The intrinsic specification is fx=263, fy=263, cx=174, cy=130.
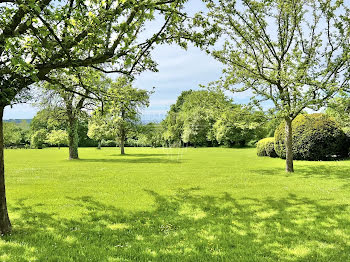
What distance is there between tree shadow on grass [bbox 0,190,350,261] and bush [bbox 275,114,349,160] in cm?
1251

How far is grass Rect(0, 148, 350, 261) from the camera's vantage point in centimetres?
530

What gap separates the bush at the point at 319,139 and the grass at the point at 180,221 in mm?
7615

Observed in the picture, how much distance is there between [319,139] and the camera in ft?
65.1

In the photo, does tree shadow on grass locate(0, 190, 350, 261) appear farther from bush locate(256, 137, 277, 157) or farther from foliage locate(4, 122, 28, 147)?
foliage locate(4, 122, 28, 147)

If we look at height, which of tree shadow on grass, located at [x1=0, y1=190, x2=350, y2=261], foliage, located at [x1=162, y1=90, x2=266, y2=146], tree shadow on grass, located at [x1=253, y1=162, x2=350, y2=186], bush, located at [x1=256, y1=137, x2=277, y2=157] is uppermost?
foliage, located at [x1=162, y1=90, x2=266, y2=146]

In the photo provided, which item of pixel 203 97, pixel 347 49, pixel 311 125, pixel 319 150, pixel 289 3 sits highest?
pixel 289 3

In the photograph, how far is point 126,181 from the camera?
13.4 m

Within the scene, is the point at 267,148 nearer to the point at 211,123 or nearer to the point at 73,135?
the point at 73,135

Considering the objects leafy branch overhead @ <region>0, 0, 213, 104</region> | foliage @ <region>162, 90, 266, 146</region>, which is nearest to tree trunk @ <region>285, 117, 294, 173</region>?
foliage @ <region>162, 90, 266, 146</region>

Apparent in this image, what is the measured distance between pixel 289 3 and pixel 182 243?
1424 centimetres

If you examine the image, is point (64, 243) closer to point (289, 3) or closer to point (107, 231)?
point (107, 231)

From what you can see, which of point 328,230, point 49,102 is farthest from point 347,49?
point 49,102

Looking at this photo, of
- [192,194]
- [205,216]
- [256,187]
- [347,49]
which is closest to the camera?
[205,216]

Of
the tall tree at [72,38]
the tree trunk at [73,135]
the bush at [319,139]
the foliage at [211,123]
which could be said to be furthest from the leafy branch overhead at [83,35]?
the tree trunk at [73,135]
